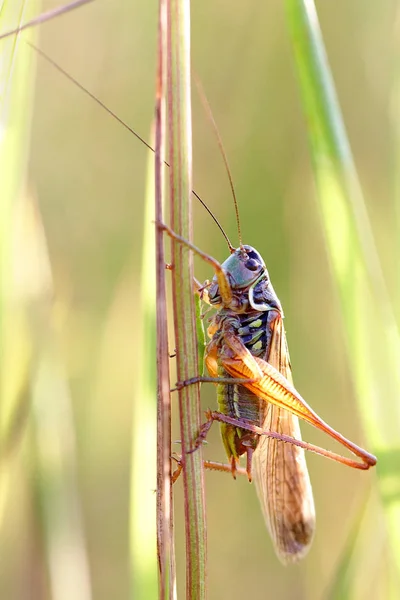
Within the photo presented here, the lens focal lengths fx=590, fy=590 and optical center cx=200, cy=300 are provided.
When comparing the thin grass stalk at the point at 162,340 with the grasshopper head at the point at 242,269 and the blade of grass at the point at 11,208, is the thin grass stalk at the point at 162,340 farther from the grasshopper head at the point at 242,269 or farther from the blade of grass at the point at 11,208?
the grasshopper head at the point at 242,269

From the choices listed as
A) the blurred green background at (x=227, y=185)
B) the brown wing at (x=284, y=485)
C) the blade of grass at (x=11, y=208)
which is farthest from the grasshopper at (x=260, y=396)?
the blurred green background at (x=227, y=185)

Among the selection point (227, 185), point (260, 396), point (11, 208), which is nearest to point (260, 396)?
point (260, 396)

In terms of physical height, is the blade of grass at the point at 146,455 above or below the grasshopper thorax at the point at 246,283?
below

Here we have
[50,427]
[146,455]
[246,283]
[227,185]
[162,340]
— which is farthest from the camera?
[227,185]

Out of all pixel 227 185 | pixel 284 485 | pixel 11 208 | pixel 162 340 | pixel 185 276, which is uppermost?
pixel 227 185

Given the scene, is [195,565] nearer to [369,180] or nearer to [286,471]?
[286,471]

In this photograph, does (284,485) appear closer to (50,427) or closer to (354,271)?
(50,427)

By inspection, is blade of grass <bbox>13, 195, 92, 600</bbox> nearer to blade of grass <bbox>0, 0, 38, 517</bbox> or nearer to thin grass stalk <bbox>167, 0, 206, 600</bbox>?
blade of grass <bbox>0, 0, 38, 517</bbox>
